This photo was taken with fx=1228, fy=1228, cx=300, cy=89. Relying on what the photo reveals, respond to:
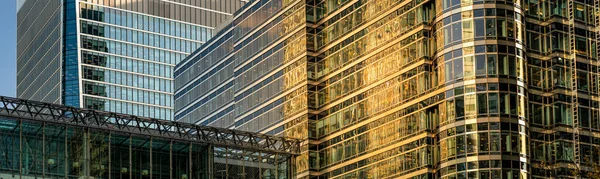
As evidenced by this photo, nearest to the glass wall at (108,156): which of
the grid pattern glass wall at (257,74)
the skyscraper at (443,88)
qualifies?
the skyscraper at (443,88)

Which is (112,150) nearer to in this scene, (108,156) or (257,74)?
(108,156)

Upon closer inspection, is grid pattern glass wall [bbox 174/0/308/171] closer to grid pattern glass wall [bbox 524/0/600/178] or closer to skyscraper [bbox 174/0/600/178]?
skyscraper [bbox 174/0/600/178]

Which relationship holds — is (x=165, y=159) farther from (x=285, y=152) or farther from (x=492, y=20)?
(x=492, y=20)

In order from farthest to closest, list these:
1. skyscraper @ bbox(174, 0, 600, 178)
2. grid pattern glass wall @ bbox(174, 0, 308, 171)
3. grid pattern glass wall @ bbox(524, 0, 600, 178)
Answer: grid pattern glass wall @ bbox(174, 0, 308, 171) → grid pattern glass wall @ bbox(524, 0, 600, 178) → skyscraper @ bbox(174, 0, 600, 178)

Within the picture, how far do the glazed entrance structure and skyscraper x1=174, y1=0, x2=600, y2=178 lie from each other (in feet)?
32.3

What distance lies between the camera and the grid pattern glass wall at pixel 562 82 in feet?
350

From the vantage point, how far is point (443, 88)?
106188 mm

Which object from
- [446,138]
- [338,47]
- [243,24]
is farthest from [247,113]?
[446,138]

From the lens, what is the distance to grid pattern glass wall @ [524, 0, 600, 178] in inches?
4198

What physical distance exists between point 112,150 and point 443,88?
94.4 feet

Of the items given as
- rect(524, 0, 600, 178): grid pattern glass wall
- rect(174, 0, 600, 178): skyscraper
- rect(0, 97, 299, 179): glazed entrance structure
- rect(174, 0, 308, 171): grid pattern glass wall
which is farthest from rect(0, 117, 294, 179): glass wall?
rect(524, 0, 600, 178): grid pattern glass wall

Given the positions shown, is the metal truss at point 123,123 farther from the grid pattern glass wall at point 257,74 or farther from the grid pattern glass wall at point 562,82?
the grid pattern glass wall at point 562,82

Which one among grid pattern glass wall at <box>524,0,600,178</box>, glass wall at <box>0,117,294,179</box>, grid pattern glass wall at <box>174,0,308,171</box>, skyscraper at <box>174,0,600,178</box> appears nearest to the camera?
glass wall at <box>0,117,294,179</box>

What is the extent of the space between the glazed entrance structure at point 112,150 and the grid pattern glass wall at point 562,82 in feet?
75.7
